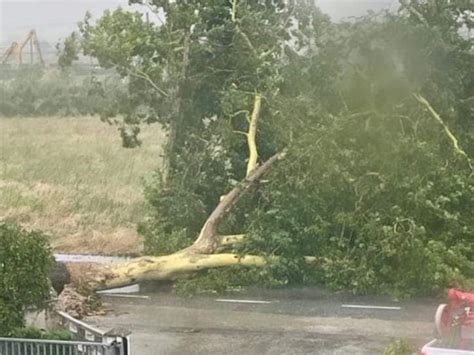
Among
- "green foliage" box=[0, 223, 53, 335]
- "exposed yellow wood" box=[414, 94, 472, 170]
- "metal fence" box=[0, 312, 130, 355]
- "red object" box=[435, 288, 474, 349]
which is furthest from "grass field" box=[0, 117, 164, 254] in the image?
"red object" box=[435, 288, 474, 349]

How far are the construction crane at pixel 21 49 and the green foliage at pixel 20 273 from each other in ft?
1.93

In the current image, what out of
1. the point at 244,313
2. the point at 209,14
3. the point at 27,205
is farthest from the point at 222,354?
the point at 209,14

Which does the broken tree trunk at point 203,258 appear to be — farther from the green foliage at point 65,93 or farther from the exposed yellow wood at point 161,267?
the green foliage at point 65,93

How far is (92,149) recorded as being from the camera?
328 cm

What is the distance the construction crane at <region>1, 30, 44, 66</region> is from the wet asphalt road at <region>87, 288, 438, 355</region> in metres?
0.84

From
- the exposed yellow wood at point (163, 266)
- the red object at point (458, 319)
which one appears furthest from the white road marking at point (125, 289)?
the red object at point (458, 319)

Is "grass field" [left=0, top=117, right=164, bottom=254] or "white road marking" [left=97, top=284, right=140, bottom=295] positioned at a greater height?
"grass field" [left=0, top=117, right=164, bottom=254]

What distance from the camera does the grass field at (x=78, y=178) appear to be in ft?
10.7

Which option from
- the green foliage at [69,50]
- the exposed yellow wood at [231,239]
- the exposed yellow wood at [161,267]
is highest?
the green foliage at [69,50]

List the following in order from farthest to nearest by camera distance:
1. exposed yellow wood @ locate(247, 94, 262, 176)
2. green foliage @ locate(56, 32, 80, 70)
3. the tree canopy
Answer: green foliage @ locate(56, 32, 80, 70)
exposed yellow wood @ locate(247, 94, 262, 176)
the tree canopy

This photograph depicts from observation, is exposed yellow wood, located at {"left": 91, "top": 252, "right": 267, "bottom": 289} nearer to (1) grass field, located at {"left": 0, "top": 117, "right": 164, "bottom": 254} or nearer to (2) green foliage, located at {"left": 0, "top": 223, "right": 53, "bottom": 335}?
(1) grass field, located at {"left": 0, "top": 117, "right": 164, "bottom": 254}

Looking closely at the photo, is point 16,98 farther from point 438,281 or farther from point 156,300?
point 438,281

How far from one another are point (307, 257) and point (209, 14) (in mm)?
831

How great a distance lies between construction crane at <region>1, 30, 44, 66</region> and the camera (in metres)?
3.29
